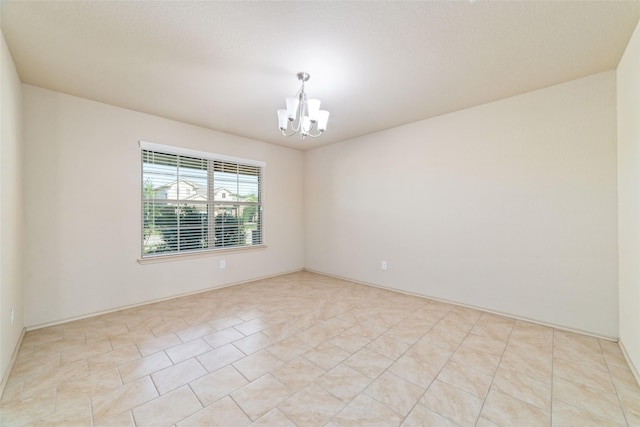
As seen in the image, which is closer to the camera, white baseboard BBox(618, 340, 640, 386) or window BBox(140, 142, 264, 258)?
white baseboard BBox(618, 340, 640, 386)

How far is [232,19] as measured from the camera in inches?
69.7

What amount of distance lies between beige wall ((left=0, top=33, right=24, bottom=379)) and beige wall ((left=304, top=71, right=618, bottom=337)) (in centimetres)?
385

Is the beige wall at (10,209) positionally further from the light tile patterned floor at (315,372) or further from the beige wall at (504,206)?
the beige wall at (504,206)

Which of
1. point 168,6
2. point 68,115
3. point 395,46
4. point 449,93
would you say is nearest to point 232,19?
point 168,6

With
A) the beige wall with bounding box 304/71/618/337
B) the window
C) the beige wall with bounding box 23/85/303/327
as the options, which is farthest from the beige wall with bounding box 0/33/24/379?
the beige wall with bounding box 304/71/618/337

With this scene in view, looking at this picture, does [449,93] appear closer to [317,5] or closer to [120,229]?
[317,5]

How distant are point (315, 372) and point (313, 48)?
2444mm

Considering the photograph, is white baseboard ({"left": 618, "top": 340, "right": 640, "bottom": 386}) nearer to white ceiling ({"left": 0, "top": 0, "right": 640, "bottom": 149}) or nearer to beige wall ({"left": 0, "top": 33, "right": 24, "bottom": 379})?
white ceiling ({"left": 0, "top": 0, "right": 640, "bottom": 149})

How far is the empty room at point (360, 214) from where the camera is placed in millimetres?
1713

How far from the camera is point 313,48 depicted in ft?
6.79

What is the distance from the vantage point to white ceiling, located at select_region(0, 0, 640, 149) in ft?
5.57

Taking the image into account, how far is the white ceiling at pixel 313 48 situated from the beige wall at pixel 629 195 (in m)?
0.24

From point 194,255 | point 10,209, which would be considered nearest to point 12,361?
point 10,209

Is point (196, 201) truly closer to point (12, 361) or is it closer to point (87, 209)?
point (87, 209)
